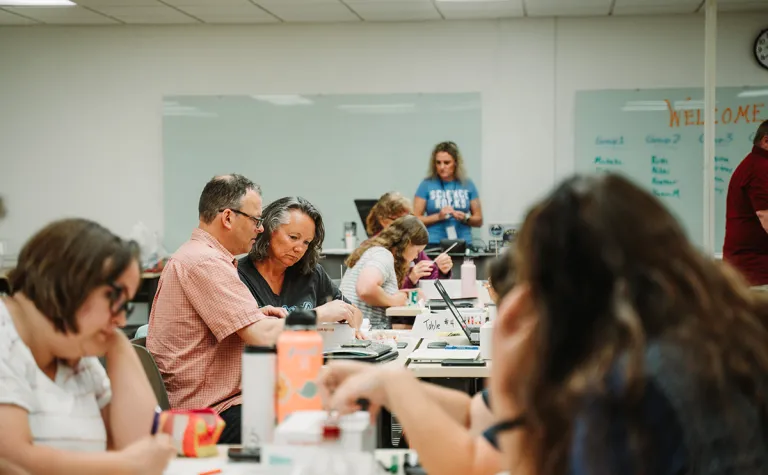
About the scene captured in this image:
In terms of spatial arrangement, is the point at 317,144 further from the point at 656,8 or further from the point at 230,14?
the point at 656,8

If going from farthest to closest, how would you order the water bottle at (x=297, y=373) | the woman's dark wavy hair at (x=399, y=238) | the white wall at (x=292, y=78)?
the white wall at (x=292, y=78) → the woman's dark wavy hair at (x=399, y=238) → the water bottle at (x=297, y=373)

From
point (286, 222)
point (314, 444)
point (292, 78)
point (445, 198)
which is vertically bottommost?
point (314, 444)

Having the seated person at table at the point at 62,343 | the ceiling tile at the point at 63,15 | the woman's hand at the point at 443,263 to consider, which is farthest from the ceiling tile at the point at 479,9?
the seated person at table at the point at 62,343

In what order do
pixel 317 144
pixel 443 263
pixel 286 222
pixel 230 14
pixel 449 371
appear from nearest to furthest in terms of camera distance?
1. pixel 449 371
2. pixel 286 222
3. pixel 443 263
4. pixel 230 14
5. pixel 317 144

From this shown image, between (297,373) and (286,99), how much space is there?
20.3 ft

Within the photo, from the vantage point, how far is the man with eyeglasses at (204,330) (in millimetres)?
2590

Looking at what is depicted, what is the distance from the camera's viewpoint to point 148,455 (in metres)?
1.51

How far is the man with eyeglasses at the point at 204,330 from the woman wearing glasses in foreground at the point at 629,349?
5.54 feet

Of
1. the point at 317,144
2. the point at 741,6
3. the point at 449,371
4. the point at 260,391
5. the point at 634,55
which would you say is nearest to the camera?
the point at 260,391

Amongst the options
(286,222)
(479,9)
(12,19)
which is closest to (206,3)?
(12,19)

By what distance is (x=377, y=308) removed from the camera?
4.46 m

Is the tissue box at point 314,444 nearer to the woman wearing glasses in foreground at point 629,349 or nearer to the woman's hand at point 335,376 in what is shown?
the woman's hand at point 335,376

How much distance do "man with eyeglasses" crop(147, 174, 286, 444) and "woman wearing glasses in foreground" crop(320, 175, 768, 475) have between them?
1.69 meters

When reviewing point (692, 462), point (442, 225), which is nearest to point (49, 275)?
point (692, 462)
